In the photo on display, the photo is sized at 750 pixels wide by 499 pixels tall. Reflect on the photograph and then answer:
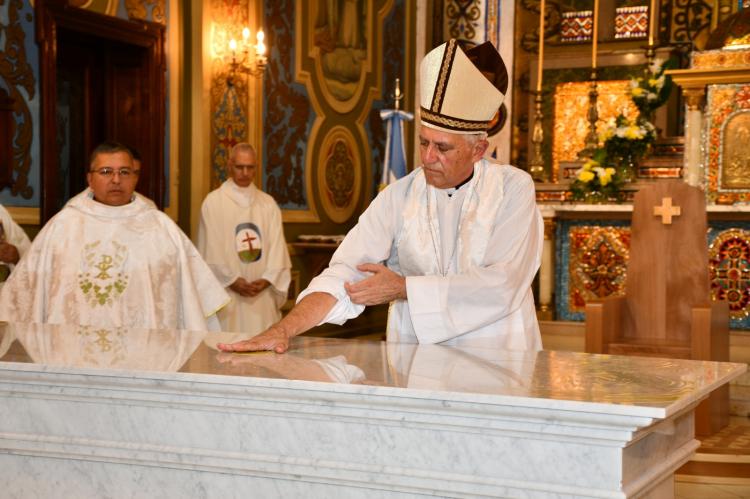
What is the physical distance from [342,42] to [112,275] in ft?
21.7

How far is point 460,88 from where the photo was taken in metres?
3.24

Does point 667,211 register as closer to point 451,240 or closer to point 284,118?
point 451,240

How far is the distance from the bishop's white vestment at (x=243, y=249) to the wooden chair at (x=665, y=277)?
265 cm

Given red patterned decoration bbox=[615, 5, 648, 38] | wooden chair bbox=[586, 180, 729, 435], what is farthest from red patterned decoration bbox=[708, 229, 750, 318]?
red patterned decoration bbox=[615, 5, 648, 38]

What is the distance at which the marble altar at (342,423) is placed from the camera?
6.34ft

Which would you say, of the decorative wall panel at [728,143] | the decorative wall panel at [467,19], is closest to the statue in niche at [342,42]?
the decorative wall panel at [467,19]

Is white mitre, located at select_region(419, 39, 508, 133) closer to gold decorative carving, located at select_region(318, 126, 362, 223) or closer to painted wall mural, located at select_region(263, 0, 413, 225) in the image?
painted wall mural, located at select_region(263, 0, 413, 225)

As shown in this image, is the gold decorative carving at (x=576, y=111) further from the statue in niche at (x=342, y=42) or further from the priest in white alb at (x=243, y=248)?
the priest in white alb at (x=243, y=248)

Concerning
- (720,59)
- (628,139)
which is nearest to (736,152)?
(720,59)

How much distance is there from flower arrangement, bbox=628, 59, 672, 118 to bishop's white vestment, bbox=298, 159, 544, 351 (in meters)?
6.03

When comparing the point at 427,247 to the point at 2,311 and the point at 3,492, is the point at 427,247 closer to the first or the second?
the point at 3,492

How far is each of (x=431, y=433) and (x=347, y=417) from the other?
18 centimetres

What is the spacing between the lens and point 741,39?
8383 mm

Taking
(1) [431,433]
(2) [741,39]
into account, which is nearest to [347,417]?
(1) [431,433]
